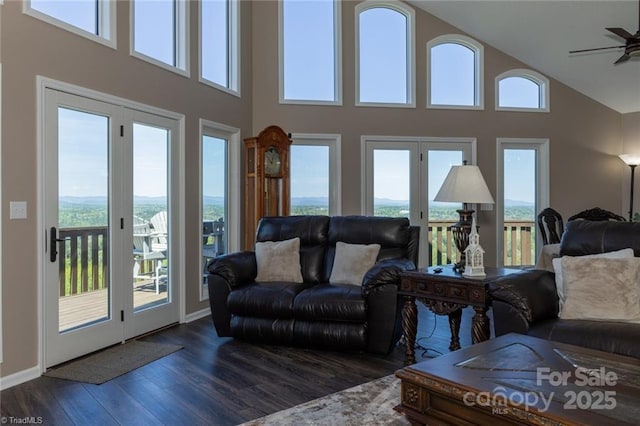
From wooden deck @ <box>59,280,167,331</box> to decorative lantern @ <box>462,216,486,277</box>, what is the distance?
2885 millimetres

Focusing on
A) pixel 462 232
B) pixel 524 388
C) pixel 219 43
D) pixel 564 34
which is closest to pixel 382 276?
pixel 462 232

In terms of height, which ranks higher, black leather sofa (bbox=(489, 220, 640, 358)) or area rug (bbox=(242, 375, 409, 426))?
black leather sofa (bbox=(489, 220, 640, 358))

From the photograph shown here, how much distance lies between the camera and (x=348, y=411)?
2.65 m

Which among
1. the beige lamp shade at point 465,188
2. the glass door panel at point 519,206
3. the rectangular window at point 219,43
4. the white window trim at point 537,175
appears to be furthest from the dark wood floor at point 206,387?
the glass door panel at point 519,206

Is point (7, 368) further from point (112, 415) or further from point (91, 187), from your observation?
point (91, 187)

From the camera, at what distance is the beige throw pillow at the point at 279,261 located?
425 cm

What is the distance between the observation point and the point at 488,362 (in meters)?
1.97

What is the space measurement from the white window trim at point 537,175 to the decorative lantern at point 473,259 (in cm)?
387

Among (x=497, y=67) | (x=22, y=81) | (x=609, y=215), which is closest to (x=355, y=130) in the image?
(x=497, y=67)

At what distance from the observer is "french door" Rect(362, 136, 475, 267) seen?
6594 millimetres

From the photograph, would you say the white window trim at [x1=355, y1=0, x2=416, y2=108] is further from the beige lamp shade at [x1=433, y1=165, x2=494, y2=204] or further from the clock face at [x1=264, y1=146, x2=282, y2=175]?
the beige lamp shade at [x1=433, y1=165, x2=494, y2=204]

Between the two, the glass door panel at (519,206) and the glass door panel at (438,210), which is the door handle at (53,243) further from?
the glass door panel at (519,206)

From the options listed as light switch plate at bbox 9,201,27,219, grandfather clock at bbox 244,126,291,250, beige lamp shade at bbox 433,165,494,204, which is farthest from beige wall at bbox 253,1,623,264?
light switch plate at bbox 9,201,27,219

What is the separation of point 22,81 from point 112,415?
228 centimetres
